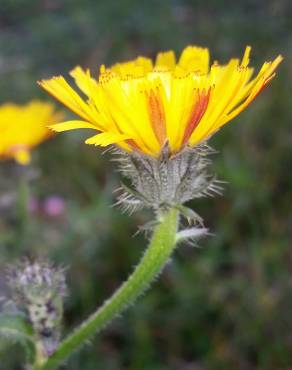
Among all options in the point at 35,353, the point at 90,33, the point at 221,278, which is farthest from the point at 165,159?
the point at 90,33

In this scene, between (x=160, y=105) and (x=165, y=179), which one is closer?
(x=160, y=105)

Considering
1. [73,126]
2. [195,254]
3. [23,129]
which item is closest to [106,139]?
[73,126]

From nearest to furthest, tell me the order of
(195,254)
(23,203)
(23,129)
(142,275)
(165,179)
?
(165,179)
(142,275)
(23,129)
(23,203)
(195,254)

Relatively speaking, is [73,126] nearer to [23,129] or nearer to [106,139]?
[106,139]

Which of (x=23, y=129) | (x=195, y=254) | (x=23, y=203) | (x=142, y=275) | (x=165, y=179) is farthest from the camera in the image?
(x=195, y=254)

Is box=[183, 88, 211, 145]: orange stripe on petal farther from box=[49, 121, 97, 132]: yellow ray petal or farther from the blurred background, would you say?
the blurred background

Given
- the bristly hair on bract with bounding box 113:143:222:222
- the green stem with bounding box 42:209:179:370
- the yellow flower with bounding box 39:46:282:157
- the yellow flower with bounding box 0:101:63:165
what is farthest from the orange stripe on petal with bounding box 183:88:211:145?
the yellow flower with bounding box 0:101:63:165

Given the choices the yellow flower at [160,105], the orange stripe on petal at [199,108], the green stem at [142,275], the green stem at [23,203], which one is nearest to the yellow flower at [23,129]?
the green stem at [23,203]
